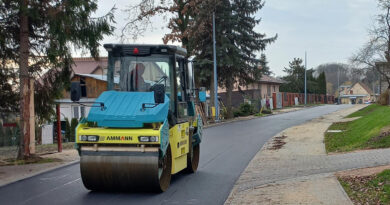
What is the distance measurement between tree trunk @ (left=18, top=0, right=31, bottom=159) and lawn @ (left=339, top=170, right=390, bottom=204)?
10.1m

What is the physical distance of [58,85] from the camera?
16328 mm

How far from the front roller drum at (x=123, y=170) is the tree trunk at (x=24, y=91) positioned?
23.1 feet

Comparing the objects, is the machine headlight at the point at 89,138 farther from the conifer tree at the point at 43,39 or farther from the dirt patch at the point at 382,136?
the dirt patch at the point at 382,136

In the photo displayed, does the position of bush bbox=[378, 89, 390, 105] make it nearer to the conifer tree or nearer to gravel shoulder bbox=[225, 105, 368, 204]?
gravel shoulder bbox=[225, 105, 368, 204]

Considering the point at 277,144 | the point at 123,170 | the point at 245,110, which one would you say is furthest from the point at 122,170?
the point at 245,110

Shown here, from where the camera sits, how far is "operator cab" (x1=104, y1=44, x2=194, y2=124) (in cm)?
1018

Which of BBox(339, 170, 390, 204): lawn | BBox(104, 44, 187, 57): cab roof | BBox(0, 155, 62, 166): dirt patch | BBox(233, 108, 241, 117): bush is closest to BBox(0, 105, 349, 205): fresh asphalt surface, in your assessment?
BBox(0, 155, 62, 166): dirt patch

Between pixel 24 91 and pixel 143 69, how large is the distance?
22.1 feet

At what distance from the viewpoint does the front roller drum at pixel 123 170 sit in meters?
8.71

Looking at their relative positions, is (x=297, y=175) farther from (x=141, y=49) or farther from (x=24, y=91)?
(x=24, y=91)

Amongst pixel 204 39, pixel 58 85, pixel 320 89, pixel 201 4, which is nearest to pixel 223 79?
pixel 204 39

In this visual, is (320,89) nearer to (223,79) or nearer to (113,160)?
(223,79)

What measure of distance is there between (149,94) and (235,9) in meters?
30.4

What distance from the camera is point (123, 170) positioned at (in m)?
8.77
